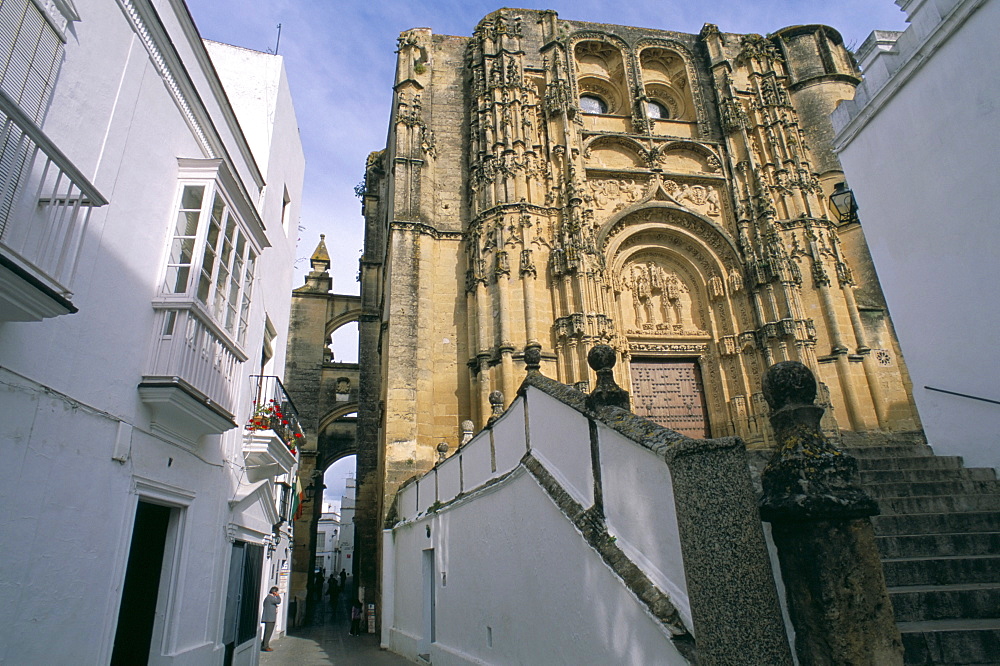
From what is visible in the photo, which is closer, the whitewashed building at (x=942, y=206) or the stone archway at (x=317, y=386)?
the whitewashed building at (x=942, y=206)

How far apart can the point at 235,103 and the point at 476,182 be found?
6361 mm

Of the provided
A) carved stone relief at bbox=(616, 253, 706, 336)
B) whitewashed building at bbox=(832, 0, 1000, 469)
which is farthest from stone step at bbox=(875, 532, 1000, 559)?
carved stone relief at bbox=(616, 253, 706, 336)

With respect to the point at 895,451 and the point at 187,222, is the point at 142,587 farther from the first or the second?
the point at 895,451

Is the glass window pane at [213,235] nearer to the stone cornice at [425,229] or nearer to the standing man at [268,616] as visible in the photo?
the stone cornice at [425,229]

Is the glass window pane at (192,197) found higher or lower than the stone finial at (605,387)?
higher

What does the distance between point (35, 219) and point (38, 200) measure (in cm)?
13

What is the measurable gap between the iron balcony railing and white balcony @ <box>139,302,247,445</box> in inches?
84.0

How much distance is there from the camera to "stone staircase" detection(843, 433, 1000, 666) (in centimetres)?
314

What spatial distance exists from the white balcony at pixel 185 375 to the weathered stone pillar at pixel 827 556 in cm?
504

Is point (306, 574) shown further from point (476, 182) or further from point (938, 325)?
point (938, 325)

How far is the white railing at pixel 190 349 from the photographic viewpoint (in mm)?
5336

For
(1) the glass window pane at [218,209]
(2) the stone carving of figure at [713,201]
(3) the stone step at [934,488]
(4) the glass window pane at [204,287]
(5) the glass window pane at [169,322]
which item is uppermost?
(2) the stone carving of figure at [713,201]

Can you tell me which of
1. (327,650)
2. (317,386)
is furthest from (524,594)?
(317,386)

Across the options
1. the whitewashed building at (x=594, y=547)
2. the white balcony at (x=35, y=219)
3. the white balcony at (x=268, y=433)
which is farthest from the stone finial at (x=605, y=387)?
the white balcony at (x=268, y=433)
